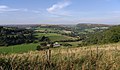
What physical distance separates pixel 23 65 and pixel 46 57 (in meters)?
1.14

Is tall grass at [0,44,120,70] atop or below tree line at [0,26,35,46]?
atop

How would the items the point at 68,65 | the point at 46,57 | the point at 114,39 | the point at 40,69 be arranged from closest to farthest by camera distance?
the point at 40,69
the point at 68,65
the point at 46,57
the point at 114,39

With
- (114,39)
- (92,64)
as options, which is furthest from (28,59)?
(114,39)

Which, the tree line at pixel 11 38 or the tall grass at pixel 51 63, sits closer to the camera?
the tall grass at pixel 51 63

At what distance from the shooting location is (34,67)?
644cm

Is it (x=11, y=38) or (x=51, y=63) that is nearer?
(x=51, y=63)

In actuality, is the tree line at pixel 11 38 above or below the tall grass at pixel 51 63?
below

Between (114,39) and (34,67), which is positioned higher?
(34,67)

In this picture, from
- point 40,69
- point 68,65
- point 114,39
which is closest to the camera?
point 40,69

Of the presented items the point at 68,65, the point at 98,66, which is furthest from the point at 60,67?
the point at 98,66

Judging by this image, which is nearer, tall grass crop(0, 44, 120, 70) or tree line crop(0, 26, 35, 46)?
tall grass crop(0, 44, 120, 70)

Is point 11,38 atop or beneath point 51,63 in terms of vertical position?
beneath

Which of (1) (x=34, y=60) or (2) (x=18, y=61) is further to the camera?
(1) (x=34, y=60)

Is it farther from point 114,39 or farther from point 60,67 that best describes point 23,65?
point 114,39
